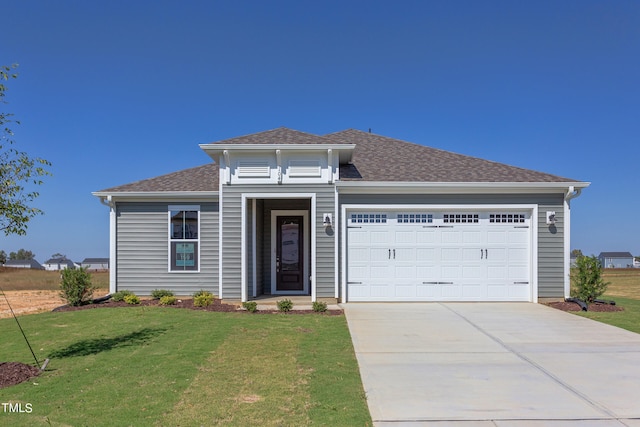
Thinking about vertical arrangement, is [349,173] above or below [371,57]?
below

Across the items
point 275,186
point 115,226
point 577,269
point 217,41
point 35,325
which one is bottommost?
point 35,325

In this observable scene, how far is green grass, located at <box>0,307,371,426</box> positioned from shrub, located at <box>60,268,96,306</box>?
1893 millimetres

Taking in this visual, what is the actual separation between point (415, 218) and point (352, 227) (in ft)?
5.66

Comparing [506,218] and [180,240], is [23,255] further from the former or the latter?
[506,218]

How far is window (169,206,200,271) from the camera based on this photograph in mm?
11828

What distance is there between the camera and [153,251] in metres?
11.9

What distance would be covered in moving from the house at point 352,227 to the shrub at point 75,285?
43.2 inches

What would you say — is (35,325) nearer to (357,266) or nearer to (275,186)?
(275,186)

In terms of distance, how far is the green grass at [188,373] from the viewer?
3.84 m

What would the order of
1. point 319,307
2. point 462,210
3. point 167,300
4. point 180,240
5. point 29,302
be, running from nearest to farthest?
point 319,307, point 167,300, point 462,210, point 180,240, point 29,302

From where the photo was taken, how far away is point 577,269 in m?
10.5

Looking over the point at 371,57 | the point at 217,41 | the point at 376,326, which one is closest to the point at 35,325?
the point at 376,326

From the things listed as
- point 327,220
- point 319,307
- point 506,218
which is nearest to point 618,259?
point 506,218

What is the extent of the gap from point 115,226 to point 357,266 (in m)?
7.07
